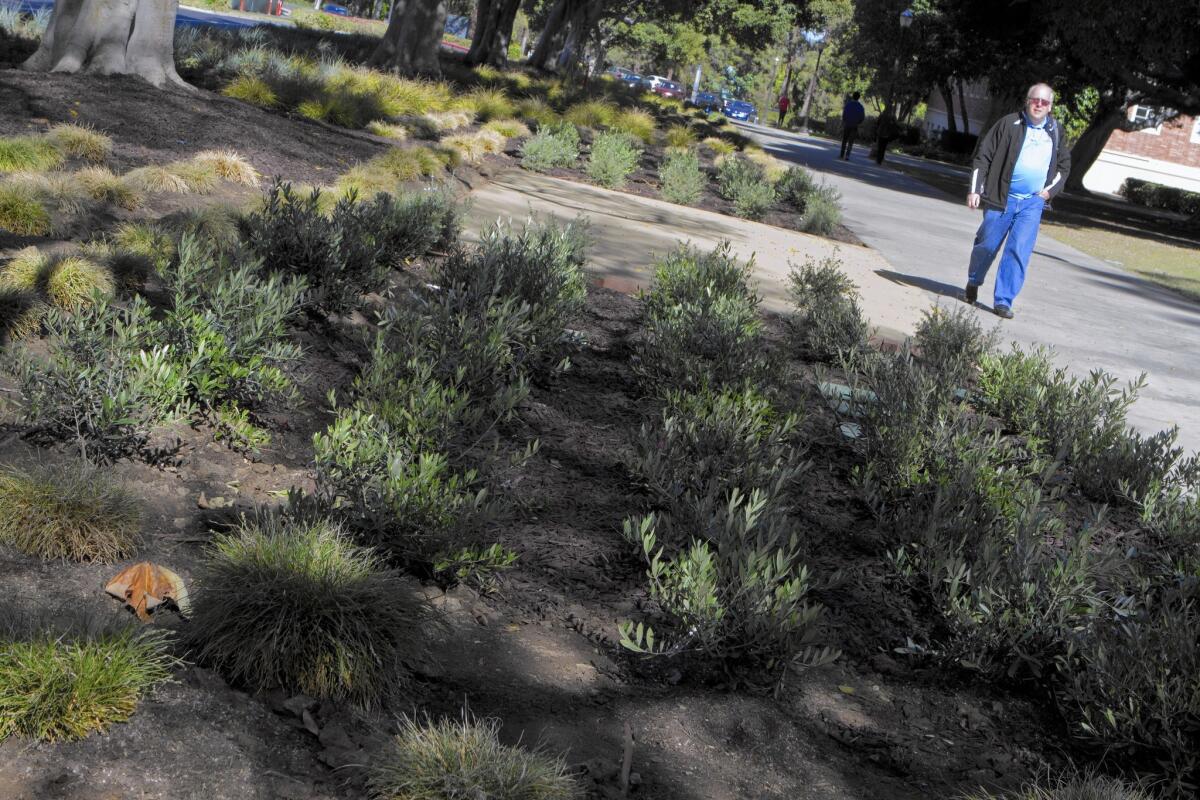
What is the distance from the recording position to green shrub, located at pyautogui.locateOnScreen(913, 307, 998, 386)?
22.7 feet

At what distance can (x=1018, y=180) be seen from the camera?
1036 centimetres

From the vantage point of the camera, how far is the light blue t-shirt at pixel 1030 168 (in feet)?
33.9

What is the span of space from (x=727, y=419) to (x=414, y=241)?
10.2 feet

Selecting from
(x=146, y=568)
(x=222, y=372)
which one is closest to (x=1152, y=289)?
(x=222, y=372)

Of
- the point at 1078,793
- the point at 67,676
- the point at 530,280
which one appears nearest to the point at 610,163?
the point at 530,280

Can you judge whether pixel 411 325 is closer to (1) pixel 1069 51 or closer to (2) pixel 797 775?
(2) pixel 797 775

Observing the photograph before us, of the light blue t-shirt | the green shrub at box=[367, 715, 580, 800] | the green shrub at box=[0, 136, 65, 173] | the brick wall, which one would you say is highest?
the brick wall

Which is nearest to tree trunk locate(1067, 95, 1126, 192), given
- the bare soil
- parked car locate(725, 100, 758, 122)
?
the bare soil

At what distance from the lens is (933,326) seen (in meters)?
7.52

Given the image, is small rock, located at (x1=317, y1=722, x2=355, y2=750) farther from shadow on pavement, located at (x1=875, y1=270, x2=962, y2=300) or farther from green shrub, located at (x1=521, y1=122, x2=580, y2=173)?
green shrub, located at (x1=521, y1=122, x2=580, y2=173)

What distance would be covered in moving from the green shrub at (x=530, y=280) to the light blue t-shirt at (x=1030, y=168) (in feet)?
16.4

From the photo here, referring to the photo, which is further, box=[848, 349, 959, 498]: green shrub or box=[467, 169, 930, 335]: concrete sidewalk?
box=[467, 169, 930, 335]: concrete sidewalk

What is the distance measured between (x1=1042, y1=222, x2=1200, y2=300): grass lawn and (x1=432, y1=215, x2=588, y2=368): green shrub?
11.5m

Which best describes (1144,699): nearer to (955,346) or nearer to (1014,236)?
(955,346)
